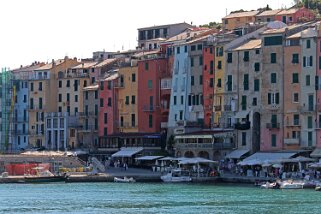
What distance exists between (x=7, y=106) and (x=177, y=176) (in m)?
43.3

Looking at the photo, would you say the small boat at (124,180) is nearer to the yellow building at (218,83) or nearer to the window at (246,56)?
the yellow building at (218,83)

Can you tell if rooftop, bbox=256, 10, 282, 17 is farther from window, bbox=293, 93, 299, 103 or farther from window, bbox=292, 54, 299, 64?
window, bbox=293, 93, 299, 103

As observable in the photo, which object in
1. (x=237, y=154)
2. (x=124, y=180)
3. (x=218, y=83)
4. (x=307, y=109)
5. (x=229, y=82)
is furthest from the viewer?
(x=218, y=83)

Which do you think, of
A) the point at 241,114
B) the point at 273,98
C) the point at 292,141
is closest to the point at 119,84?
the point at 241,114

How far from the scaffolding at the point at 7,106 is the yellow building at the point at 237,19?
95.6ft

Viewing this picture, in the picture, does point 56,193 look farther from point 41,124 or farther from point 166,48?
point 41,124

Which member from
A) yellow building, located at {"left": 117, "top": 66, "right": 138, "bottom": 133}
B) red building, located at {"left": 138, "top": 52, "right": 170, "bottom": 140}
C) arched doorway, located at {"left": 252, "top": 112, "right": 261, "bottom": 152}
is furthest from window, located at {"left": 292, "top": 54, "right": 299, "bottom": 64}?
yellow building, located at {"left": 117, "top": 66, "right": 138, "bottom": 133}

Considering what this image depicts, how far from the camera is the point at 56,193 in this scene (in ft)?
300

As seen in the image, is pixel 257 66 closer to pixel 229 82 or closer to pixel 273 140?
pixel 229 82

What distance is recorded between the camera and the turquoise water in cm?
7488

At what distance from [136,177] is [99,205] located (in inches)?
1164

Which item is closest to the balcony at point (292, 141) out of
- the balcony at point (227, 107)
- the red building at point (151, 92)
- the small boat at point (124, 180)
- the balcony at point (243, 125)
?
the balcony at point (243, 125)

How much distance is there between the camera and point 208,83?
4493 inches

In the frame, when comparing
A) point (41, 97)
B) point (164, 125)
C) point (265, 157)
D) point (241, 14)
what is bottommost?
point (265, 157)
